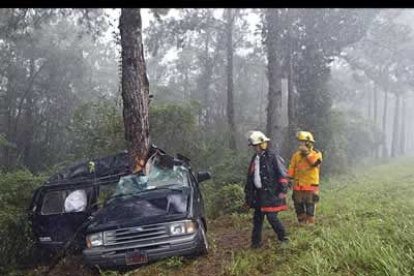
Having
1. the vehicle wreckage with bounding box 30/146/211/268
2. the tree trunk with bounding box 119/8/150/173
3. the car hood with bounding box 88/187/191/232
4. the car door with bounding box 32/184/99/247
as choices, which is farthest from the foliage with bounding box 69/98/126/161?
the car hood with bounding box 88/187/191/232

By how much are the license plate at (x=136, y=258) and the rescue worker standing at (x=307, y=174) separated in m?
3.05

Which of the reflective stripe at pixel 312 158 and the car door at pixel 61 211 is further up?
the reflective stripe at pixel 312 158

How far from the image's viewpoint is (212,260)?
6.08m

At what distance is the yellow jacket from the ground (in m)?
0.70

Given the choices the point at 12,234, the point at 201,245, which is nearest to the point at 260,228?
the point at 201,245

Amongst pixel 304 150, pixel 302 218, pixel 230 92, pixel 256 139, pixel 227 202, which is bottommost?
pixel 227 202

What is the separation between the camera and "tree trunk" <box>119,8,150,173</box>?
8203 millimetres

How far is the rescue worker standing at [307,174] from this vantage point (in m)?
7.21

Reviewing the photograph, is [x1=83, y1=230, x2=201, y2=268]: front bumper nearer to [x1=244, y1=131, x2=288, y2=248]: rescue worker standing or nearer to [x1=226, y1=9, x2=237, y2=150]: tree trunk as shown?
[x1=244, y1=131, x2=288, y2=248]: rescue worker standing

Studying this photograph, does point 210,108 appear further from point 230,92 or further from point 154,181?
point 154,181

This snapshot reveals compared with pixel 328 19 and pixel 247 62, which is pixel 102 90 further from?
pixel 328 19

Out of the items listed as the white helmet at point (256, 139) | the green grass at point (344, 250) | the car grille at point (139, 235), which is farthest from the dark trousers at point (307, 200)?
the car grille at point (139, 235)

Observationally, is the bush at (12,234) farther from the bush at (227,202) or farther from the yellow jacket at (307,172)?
the yellow jacket at (307,172)

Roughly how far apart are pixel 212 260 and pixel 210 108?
24724 mm
